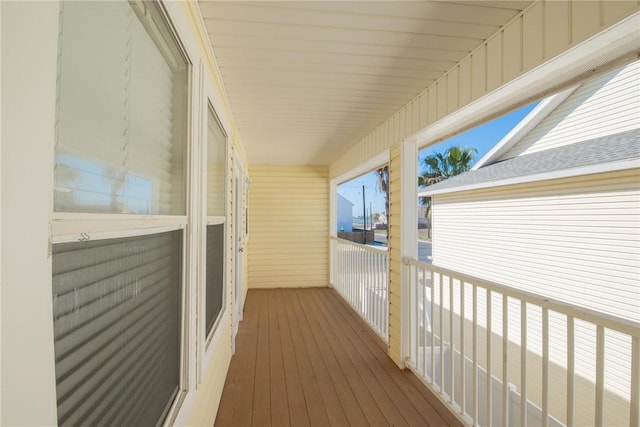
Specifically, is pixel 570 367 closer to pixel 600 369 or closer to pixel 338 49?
pixel 600 369

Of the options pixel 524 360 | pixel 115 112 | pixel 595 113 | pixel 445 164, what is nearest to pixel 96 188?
pixel 115 112

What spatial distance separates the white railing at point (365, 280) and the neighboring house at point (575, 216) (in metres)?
2.38

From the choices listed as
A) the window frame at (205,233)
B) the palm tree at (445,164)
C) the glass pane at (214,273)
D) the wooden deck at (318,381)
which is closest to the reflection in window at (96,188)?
the window frame at (205,233)

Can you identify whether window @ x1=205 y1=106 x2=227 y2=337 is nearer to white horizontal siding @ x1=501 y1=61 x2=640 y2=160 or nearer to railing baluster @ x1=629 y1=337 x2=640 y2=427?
railing baluster @ x1=629 y1=337 x2=640 y2=427

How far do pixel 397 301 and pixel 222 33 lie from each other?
265 cm

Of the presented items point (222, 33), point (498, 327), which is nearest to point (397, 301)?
point (222, 33)

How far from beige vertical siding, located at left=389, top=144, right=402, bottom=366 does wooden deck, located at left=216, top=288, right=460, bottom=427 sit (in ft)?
0.74

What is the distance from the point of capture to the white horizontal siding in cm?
391

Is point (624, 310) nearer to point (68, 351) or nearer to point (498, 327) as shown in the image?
point (498, 327)

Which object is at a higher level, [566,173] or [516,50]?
[516,50]

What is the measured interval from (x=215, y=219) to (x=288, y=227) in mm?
3969

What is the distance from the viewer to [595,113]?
4.57 meters

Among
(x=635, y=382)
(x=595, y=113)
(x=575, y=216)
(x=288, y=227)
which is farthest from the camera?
(x=288, y=227)

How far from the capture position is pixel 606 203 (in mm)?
3643
